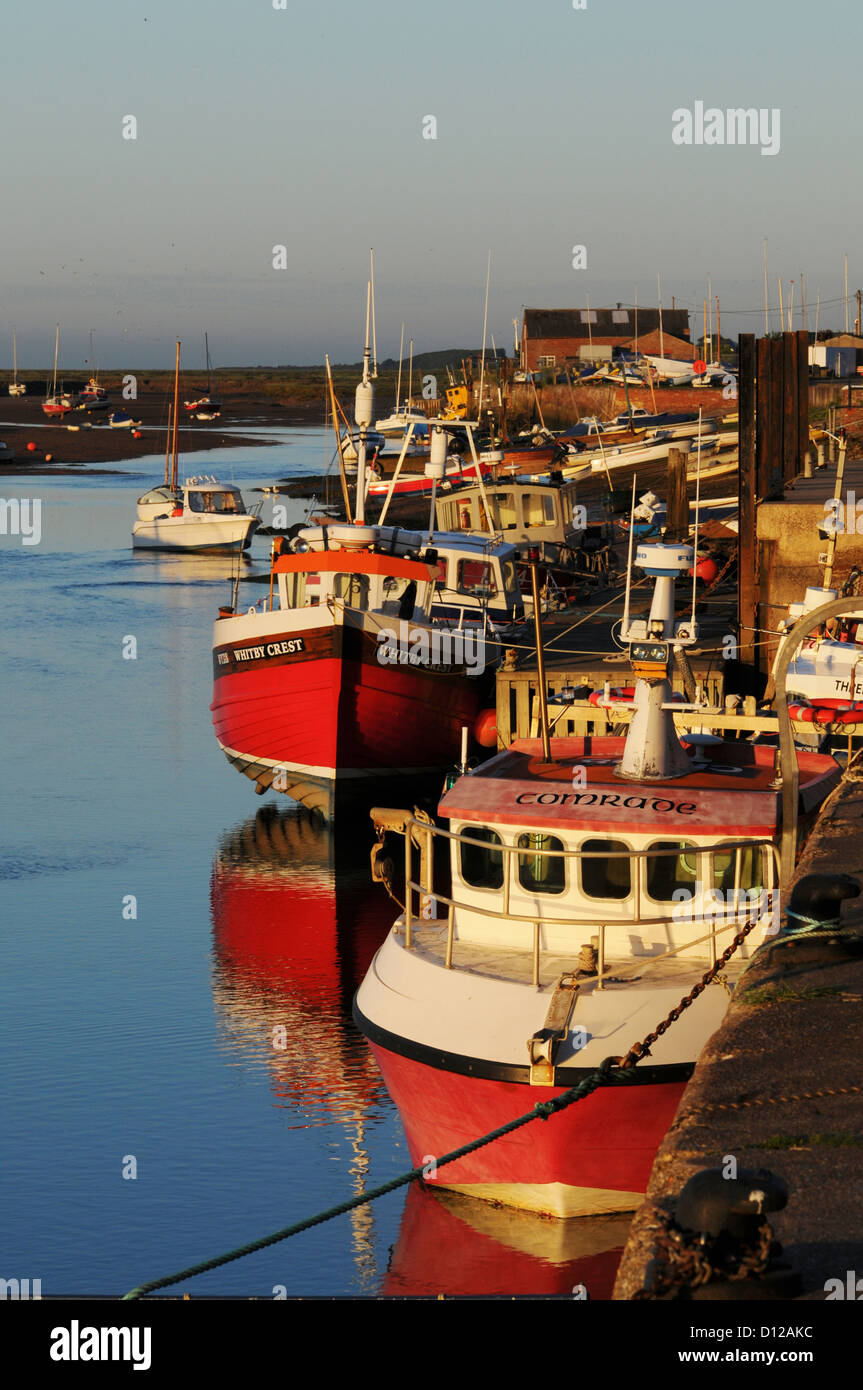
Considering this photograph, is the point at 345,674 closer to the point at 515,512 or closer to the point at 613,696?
the point at 613,696

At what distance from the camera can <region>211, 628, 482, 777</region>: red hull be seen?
27.5m

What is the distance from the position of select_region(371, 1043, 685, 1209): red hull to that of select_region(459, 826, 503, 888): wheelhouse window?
167 cm

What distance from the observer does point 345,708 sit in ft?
90.7

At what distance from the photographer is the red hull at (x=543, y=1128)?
43.2 ft

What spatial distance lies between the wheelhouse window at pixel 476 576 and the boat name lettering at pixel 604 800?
58.0 ft

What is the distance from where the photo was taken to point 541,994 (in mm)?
13461

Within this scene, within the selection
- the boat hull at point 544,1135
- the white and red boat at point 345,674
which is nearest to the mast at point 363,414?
the white and red boat at point 345,674

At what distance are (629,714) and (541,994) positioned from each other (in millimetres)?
6265

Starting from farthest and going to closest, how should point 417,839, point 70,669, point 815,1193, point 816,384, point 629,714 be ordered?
point 816,384 < point 70,669 < point 629,714 < point 417,839 < point 815,1193

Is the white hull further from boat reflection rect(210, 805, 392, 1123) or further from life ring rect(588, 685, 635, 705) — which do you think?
life ring rect(588, 685, 635, 705)

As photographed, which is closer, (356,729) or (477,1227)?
(477,1227)

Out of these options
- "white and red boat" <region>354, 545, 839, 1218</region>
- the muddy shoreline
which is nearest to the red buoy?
"white and red boat" <region>354, 545, 839, 1218</region>

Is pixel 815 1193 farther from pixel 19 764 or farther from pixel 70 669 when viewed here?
pixel 70 669
